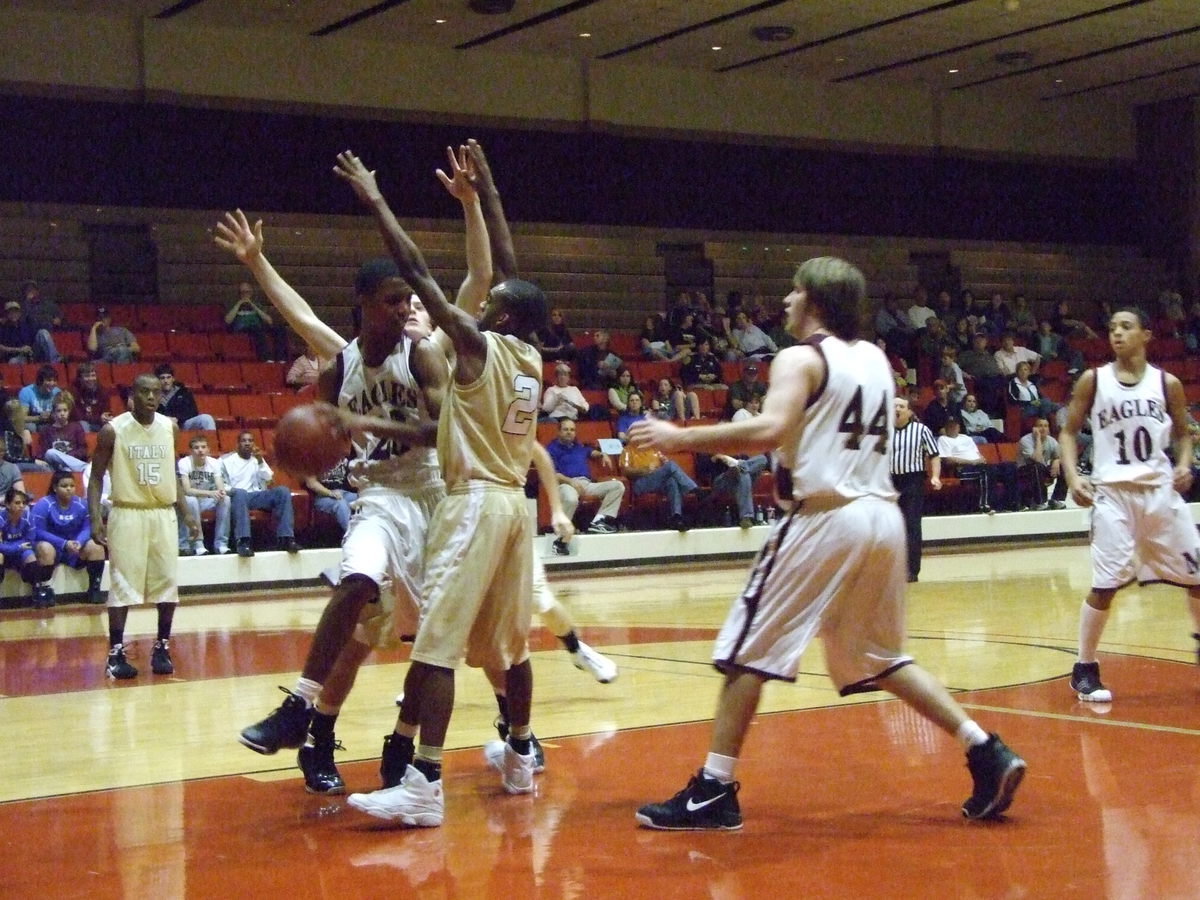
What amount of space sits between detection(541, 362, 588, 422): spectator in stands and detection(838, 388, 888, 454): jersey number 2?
1151cm

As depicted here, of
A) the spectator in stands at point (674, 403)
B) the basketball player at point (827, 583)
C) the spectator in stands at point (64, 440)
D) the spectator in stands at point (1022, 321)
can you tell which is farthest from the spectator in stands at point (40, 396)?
the spectator in stands at point (1022, 321)

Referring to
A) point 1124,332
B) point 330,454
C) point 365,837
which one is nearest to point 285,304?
point 330,454

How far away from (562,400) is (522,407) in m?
11.4

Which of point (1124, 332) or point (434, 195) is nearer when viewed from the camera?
point (1124, 332)

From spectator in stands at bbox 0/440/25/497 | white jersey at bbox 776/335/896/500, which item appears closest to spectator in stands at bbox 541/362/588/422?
spectator in stands at bbox 0/440/25/497

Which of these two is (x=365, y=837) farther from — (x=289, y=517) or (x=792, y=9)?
(x=792, y=9)

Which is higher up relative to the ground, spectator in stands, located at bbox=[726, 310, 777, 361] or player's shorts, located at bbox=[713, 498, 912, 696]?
spectator in stands, located at bbox=[726, 310, 777, 361]

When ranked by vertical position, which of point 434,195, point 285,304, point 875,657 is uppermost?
point 434,195

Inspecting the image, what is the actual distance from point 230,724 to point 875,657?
3.15m

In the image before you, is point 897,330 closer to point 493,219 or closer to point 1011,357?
point 1011,357

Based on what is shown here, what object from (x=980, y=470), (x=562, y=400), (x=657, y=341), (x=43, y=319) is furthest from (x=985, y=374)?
(x=43, y=319)

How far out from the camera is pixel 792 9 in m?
18.2

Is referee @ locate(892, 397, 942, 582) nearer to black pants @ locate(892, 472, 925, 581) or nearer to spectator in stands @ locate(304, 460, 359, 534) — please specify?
black pants @ locate(892, 472, 925, 581)

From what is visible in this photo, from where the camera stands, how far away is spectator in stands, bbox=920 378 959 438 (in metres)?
17.4
